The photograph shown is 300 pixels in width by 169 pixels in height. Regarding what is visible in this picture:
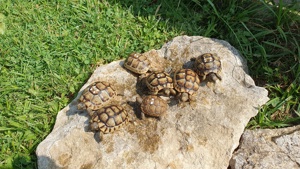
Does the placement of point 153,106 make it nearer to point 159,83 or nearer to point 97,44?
point 159,83

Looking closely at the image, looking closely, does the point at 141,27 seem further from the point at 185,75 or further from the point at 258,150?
the point at 258,150

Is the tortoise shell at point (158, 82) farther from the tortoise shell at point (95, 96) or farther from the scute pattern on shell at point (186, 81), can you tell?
the tortoise shell at point (95, 96)

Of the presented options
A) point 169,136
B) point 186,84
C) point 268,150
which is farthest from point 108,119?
point 268,150

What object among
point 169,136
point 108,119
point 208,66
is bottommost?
point 169,136

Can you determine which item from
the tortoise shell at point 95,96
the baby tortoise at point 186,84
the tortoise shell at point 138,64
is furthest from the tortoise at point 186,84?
the tortoise shell at point 95,96

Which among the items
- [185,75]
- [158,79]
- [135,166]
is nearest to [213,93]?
[185,75]

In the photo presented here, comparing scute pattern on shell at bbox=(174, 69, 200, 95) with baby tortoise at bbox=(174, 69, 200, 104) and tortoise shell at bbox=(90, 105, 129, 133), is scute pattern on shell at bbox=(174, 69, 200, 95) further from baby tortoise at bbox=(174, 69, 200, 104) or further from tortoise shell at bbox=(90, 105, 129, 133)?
tortoise shell at bbox=(90, 105, 129, 133)

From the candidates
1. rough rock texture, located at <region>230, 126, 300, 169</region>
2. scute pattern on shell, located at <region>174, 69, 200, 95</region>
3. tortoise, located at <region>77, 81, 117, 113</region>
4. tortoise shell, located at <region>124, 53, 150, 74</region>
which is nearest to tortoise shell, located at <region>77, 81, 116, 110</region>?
tortoise, located at <region>77, 81, 117, 113</region>
